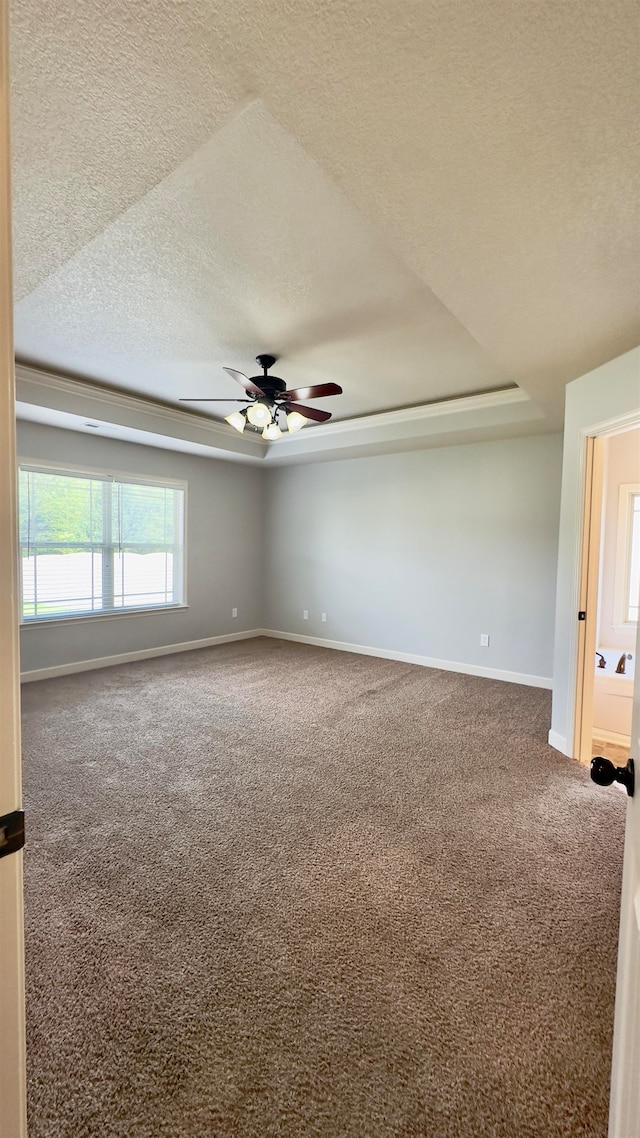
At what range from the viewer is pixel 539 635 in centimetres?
455

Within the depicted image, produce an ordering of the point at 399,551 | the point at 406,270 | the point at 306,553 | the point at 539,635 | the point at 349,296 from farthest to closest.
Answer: the point at 306,553
the point at 399,551
the point at 539,635
the point at 349,296
the point at 406,270

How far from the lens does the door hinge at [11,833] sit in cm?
59

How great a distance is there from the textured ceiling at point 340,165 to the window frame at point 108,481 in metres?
1.88

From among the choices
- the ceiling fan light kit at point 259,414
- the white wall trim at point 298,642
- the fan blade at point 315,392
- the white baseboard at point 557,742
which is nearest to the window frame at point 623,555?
the white wall trim at point 298,642

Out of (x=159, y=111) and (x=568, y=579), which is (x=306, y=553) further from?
(x=159, y=111)

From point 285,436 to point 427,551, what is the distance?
7.24 ft

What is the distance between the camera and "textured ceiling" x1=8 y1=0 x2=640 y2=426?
101 cm

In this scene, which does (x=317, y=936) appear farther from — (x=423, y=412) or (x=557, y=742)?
Result: (x=423, y=412)

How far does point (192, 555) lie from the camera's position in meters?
5.89

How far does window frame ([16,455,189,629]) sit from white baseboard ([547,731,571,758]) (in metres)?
4.26

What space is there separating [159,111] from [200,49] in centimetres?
22

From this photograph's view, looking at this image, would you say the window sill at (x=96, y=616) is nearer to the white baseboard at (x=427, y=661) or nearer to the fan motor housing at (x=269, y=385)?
the white baseboard at (x=427, y=661)

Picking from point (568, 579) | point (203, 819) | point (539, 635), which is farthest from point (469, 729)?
point (203, 819)

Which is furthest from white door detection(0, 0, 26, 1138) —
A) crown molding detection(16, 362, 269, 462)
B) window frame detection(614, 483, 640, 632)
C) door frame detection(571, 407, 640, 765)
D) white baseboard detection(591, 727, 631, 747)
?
window frame detection(614, 483, 640, 632)
